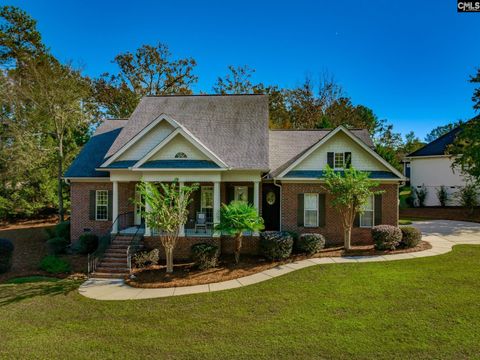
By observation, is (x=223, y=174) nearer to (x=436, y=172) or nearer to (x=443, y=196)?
(x=443, y=196)

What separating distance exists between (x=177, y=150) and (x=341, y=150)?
860cm

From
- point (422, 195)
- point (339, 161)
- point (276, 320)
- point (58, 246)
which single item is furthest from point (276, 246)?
point (422, 195)

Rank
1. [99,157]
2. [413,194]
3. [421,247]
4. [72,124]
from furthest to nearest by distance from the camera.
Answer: [413,194] < [72,124] < [99,157] < [421,247]

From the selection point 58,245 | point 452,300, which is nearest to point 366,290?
point 452,300

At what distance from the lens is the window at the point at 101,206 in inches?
669

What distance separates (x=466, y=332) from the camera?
23.5 ft

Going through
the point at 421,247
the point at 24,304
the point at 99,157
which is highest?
the point at 99,157

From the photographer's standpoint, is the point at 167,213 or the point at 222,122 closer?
the point at 167,213

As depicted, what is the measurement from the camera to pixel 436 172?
1180 inches

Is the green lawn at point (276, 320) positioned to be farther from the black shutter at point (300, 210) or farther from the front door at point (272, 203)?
the front door at point (272, 203)

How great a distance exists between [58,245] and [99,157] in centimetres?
532

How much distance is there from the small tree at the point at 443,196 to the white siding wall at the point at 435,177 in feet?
0.91

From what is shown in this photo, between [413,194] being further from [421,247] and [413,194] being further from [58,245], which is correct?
[58,245]

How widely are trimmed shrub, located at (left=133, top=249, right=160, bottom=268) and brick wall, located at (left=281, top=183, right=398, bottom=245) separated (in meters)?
6.51
